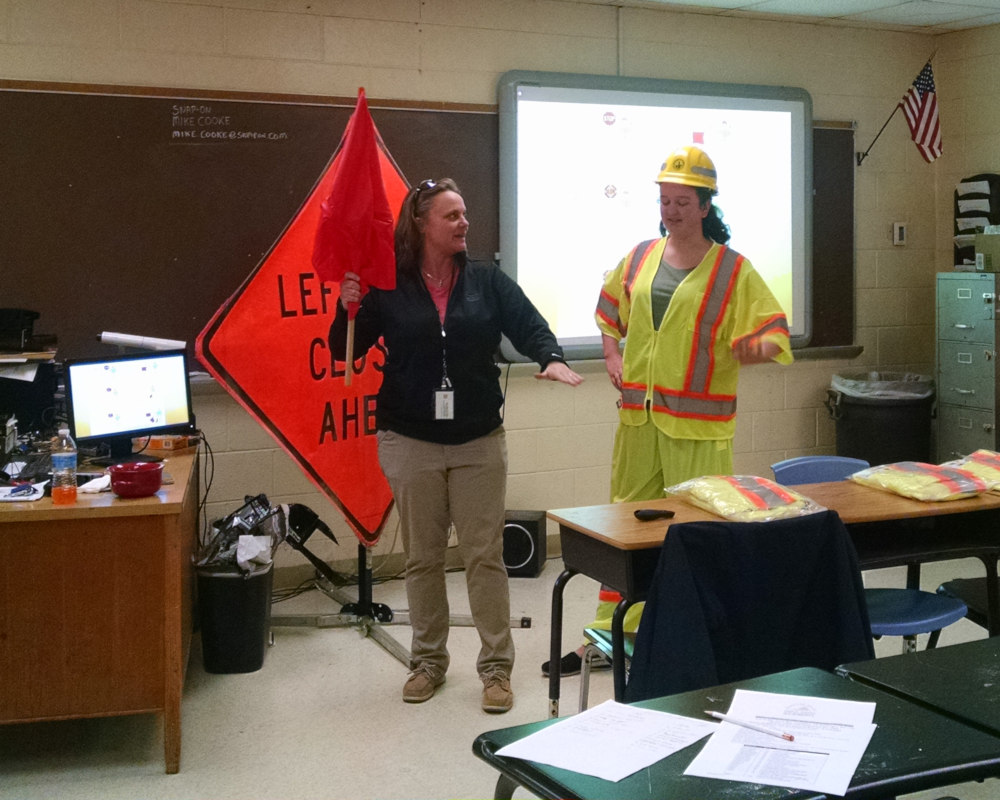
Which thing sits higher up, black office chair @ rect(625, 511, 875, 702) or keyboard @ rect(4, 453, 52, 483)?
keyboard @ rect(4, 453, 52, 483)

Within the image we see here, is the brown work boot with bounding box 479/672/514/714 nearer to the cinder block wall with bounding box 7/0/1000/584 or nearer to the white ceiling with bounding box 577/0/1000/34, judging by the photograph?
the cinder block wall with bounding box 7/0/1000/584

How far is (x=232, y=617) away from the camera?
3932 millimetres

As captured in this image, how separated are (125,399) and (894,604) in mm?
2559

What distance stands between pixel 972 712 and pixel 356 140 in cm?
239

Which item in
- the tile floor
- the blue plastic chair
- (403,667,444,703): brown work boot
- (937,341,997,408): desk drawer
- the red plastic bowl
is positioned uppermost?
(937,341,997,408): desk drawer

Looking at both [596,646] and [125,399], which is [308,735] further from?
[125,399]

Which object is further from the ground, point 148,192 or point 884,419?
point 148,192

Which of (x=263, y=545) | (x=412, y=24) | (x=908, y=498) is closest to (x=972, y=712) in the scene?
(x=908, y=498)

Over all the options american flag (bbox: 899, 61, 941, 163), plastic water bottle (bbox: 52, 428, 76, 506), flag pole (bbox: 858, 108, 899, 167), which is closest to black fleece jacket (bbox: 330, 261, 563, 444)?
plastic water bottle (bbox: 52, 428, 76, 506)

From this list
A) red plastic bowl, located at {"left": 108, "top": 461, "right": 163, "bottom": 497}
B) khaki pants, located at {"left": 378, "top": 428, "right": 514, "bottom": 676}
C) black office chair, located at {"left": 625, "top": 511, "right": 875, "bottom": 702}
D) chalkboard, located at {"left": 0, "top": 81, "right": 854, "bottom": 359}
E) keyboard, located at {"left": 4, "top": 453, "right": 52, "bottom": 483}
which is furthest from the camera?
chalkboard, located at {"left": 0, "top": 81, "right": 854, "bottom": 359}

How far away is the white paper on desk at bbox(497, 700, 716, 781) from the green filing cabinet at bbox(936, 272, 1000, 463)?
455 cm

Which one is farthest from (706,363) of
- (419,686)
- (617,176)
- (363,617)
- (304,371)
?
(617,176)

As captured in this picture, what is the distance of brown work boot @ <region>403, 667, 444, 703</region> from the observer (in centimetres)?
365

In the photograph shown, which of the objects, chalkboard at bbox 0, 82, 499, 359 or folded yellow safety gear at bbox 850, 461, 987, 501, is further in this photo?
chalkboard at bbox 0, 82, 499, 359
